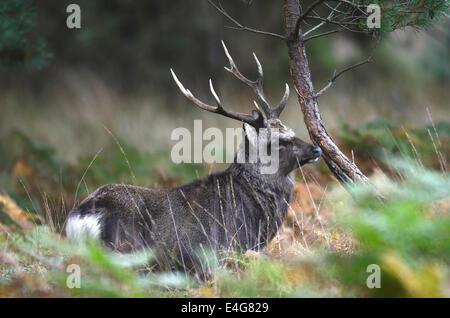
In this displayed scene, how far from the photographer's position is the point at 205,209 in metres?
5.66

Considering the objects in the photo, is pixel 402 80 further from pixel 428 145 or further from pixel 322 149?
pixel 322 149

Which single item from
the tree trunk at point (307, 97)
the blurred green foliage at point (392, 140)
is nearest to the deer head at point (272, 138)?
the tree trunk at point (307, 97)

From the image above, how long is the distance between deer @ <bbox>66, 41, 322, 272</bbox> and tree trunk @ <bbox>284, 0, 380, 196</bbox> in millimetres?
169

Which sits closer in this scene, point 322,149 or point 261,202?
point 322,149

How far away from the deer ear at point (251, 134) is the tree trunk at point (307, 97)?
0.60 m

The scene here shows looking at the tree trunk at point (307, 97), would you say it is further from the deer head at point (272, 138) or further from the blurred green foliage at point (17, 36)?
the blurred green foliage at point (17, 36)

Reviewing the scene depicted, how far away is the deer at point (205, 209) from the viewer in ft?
17.3

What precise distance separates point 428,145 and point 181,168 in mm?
3871

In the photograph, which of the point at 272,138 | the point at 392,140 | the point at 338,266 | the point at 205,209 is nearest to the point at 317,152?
the point at 272,138

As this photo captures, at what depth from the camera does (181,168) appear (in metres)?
10.1

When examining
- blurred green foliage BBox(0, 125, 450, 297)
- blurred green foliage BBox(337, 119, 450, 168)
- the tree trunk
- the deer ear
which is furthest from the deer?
blurred green foliage BBox(337, 119, 450, 168)

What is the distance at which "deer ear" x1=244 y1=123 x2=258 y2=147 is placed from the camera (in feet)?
19.4

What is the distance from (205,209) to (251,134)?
0.86 meters
